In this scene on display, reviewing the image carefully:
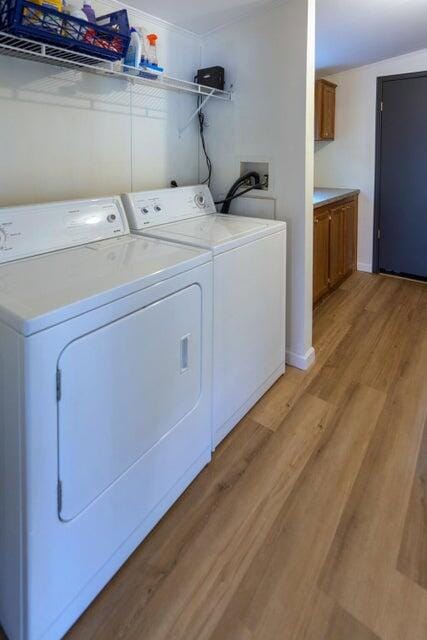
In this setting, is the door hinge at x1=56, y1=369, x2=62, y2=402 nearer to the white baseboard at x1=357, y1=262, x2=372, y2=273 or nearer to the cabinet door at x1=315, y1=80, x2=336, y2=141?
the cabinet door at x1=315, y1=80, x2=336, y2=141

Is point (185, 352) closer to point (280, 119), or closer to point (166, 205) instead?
point (166, 205)

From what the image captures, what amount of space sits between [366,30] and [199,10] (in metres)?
1.43

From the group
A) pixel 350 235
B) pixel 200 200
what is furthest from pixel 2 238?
pixel 350 235

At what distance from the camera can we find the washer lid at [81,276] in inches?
37.7

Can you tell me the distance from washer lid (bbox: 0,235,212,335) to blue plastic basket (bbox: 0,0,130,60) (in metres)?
0.70

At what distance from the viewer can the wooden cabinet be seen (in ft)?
10.8

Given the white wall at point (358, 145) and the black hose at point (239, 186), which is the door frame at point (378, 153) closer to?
the white wall at point (358, 145)

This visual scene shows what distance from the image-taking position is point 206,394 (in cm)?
162

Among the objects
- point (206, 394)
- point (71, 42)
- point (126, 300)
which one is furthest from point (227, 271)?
point (71, 42)

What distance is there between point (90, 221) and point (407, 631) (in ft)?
5.55

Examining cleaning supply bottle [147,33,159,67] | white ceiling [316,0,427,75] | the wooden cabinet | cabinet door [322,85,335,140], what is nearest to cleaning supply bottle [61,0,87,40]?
cleaning supply bottle [147,33,159,67]

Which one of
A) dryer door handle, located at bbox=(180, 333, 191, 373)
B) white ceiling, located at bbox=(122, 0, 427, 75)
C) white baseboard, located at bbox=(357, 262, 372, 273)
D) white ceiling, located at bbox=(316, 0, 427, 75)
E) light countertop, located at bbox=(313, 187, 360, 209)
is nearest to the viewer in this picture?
dryer door handle, located at bbox=(180, 333, 191, 373)

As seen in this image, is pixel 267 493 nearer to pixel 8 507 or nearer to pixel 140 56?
pixel 8 507

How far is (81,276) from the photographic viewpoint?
1.22 metres
